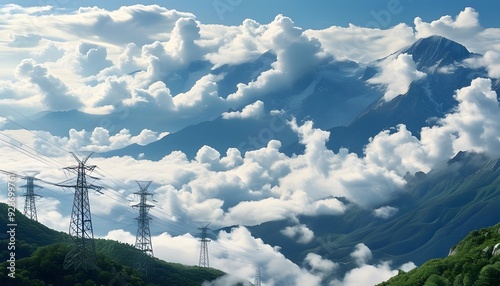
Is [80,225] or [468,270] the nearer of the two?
[468,270]

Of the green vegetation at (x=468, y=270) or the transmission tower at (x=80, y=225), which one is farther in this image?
the transmission tower at (x=80, y=225)

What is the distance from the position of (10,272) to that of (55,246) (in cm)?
2971

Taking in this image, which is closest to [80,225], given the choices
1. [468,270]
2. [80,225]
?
[80,225]

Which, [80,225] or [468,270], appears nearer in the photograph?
[468,270]

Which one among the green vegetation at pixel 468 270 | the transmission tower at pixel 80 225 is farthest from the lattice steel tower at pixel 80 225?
the green vegetation at pixel 468 270

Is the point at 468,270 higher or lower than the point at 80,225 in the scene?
lower

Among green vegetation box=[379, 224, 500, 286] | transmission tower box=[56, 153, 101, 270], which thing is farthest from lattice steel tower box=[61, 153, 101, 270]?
green vegetation box=[379, 224, 500, 286]

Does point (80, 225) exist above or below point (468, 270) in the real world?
above

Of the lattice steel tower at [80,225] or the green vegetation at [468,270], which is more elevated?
the lattice steel tower at [80,225]

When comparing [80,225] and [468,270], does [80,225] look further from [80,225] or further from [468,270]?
[468,270]

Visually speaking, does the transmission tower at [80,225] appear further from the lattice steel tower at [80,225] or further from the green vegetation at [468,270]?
the green vegetation at [468,270]

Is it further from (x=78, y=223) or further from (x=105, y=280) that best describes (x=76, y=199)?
(x=105, y=280)

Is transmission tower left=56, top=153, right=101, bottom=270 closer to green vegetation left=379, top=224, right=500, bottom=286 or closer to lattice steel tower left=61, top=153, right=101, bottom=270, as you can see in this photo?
lattice steel tower left=61, top=153, right=101, bottom=270

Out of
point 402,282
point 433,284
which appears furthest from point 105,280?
point 433,284
